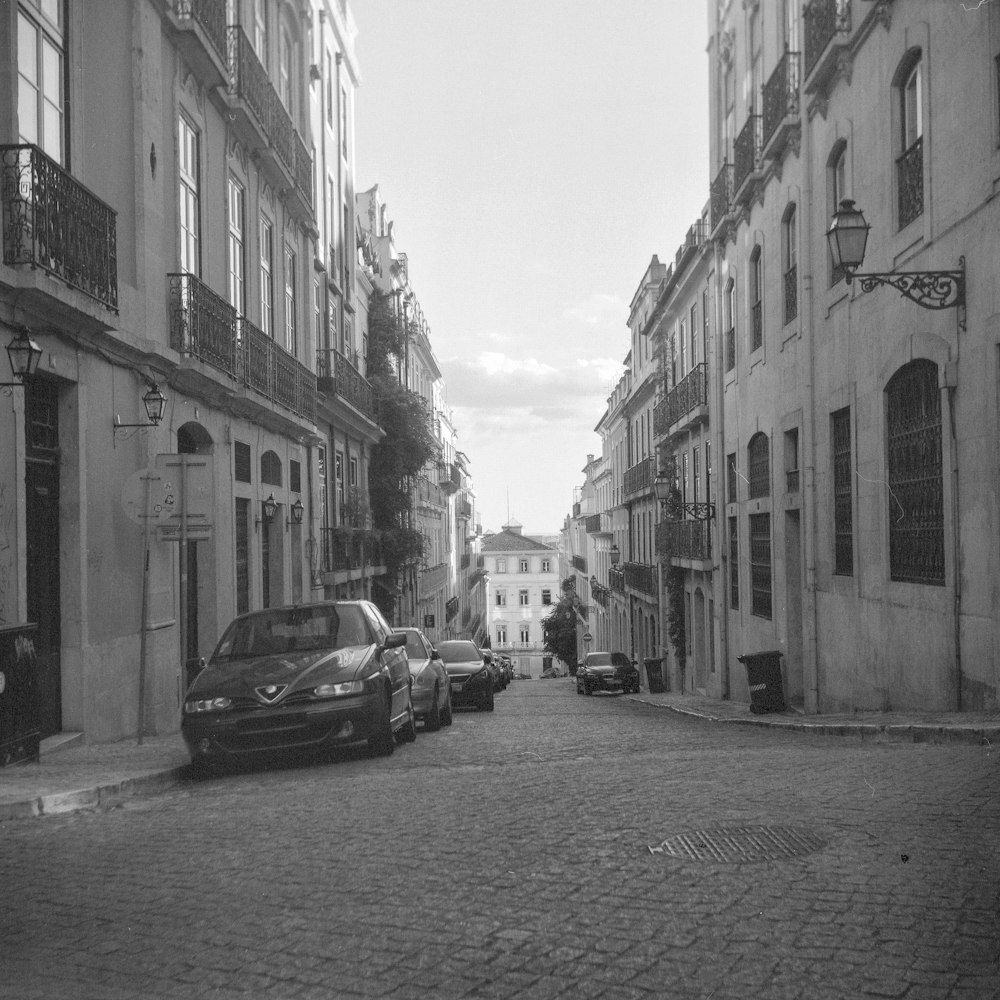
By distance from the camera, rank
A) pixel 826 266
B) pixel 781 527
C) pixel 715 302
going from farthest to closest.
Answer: pixel 715 302 < pixel 781 527 < pixel 826 266

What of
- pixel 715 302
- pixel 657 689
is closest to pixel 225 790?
pixel 715 302

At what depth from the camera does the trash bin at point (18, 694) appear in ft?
28.4

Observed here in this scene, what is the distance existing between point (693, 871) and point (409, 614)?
110 ft

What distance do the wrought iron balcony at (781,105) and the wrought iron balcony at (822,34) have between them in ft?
3.05

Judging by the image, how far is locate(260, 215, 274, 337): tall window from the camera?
20.3 meters

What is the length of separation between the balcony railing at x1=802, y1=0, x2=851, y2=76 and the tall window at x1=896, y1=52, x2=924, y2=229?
1937 mm

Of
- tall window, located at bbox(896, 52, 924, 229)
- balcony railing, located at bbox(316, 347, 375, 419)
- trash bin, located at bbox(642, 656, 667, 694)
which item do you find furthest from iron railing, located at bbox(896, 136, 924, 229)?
trash bin, located at bbox(642, 656, 667, 694)

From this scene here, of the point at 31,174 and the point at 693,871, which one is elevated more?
the point at 31,174

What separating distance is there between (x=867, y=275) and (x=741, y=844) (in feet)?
21.4

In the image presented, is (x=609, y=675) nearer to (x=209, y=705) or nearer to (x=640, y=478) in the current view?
(x=640, y=478)

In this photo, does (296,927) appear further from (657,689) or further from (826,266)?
(657,689)

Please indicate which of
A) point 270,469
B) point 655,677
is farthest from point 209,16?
point 655,677

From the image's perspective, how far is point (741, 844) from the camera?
5.92 meters

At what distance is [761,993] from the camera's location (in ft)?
13.0
